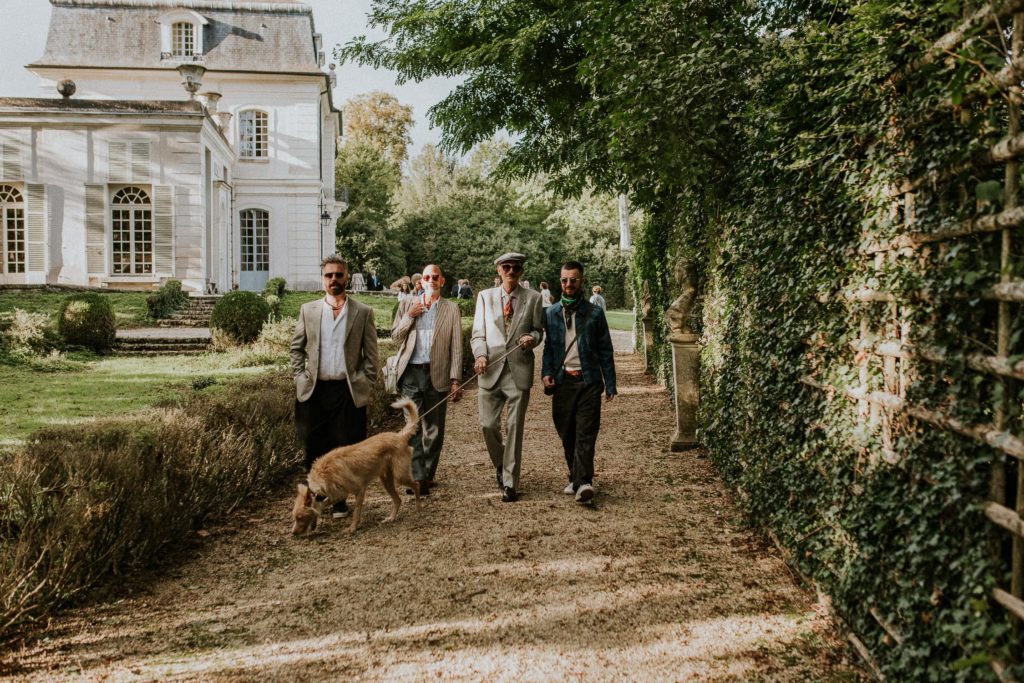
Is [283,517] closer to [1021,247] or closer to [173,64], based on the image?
[1021,247]

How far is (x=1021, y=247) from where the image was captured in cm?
235

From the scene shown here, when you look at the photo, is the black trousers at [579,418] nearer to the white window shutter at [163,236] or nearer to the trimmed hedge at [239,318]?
the trimmed hedge at [239,318]

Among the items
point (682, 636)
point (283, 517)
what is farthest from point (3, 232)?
point (682, 636)

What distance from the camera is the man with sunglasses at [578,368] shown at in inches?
253

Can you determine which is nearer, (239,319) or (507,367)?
(507,367)

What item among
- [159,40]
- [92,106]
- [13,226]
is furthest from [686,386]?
[159,40]

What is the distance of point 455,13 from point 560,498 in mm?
9149

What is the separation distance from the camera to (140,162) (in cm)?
2438

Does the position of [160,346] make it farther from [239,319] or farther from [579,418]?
[579,418]

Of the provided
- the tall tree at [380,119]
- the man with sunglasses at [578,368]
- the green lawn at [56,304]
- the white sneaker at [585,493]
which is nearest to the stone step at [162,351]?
the green lawn at [56,304]

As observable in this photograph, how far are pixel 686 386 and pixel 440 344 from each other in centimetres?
319

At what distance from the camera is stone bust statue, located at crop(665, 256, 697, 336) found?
8.45m

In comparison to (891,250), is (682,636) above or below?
below

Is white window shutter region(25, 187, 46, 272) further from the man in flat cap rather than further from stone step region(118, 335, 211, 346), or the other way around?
the man in flat cap
